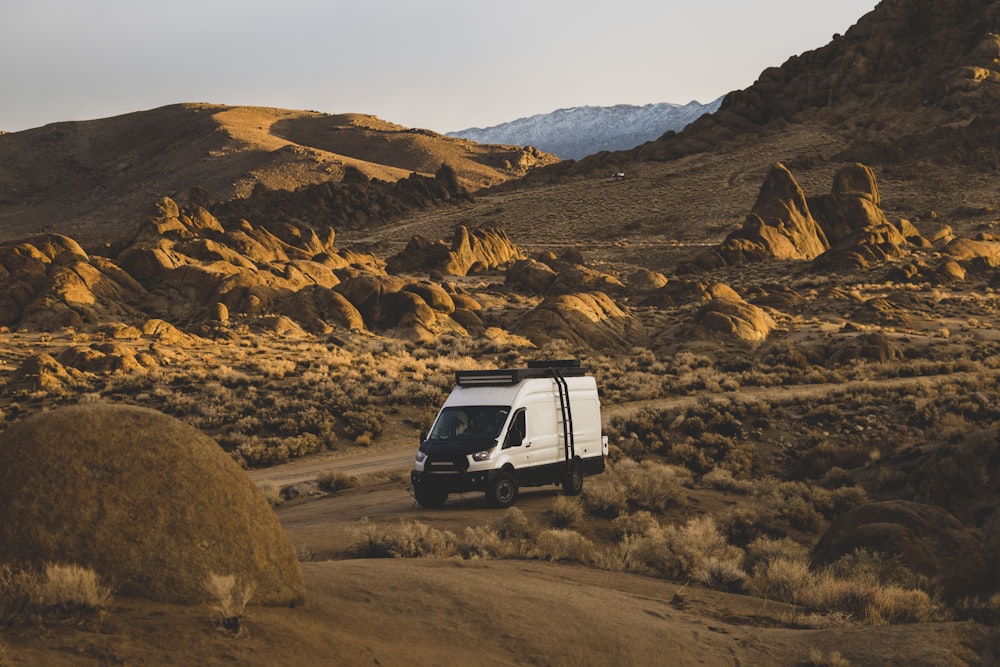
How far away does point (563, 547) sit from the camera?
1366 cm

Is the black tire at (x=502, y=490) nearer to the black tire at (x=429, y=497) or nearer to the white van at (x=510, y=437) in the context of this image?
the white van at (x=510, y=437)

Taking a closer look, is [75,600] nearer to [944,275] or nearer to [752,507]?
[752,507]

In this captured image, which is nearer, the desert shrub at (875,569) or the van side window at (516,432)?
the desert shrub at (875,569)

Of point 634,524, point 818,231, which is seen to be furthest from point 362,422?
point 818,231

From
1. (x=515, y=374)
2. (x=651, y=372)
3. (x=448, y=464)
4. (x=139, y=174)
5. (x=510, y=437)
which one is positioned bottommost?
(x=651, y=372)

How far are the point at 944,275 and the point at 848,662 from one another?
66.9 m

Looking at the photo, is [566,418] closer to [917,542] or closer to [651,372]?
[917,542]

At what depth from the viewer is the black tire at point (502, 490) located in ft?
57.3

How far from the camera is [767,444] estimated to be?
25.6 meters

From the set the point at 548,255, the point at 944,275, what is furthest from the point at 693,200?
the point at 944,275

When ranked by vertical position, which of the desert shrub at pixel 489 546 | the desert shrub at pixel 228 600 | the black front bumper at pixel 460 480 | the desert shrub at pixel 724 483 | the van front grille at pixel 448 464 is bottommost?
the desert shrub at pixel 724 483

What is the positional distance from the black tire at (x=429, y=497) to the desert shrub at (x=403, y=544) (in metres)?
4.12

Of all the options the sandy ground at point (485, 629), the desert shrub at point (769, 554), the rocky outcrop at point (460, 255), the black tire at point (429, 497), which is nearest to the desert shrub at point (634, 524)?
the desert shrub at point (769, 554)

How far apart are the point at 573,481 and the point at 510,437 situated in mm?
2062
